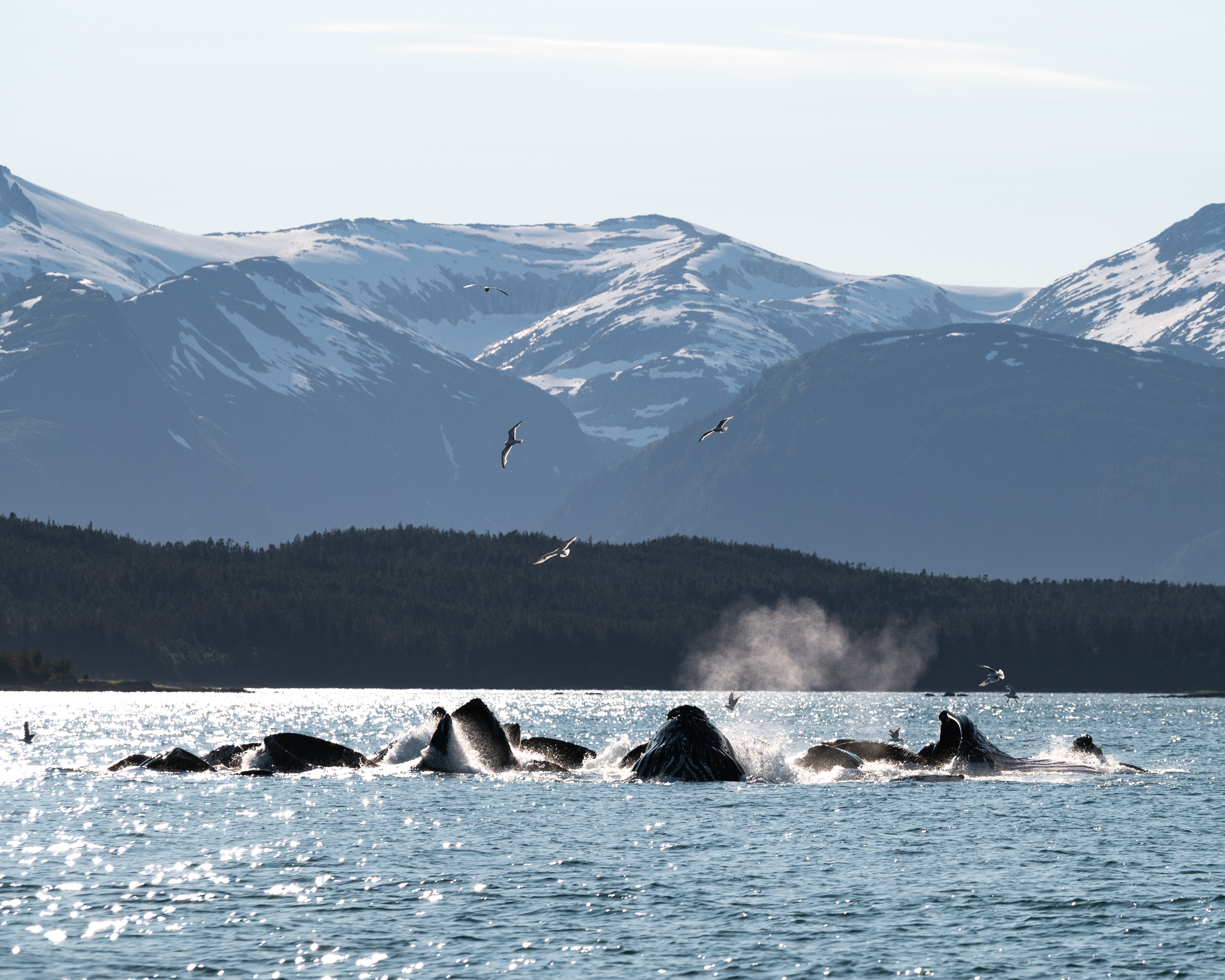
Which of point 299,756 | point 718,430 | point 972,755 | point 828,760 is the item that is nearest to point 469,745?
point 299,756

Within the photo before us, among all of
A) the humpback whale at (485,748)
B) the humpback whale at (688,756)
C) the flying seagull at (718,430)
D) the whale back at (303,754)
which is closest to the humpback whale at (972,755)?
the humpback whale at (688,756)

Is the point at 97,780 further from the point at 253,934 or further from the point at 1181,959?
the point at 1181,959

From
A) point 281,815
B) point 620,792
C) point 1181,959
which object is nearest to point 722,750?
point 620,792

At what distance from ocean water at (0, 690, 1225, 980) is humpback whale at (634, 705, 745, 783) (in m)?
0.84

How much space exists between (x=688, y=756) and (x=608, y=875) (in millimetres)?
30107

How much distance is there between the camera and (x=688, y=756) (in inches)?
3393

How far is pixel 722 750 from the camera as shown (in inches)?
3440

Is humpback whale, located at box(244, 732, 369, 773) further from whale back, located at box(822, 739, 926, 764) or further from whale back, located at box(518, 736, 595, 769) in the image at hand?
whale back, located at box(822, 739, 926, 764)

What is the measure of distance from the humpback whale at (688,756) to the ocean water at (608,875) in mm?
843

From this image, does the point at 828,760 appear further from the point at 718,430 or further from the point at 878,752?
the point at 718,430

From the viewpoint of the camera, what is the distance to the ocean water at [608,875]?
42.4 m

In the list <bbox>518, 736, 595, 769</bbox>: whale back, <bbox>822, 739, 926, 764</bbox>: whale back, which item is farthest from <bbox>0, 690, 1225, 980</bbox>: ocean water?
<bbox>822, 739, 926, 764</bbox>: whale back

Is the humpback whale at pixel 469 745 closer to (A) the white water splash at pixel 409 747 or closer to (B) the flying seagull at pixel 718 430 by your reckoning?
(A) the white water splash at pixel 409 747

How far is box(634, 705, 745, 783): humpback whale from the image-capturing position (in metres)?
85.3
